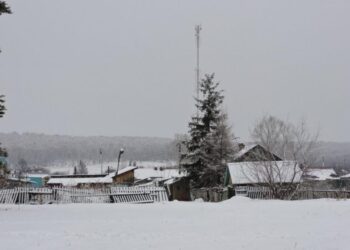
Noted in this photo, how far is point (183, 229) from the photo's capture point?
562 inches

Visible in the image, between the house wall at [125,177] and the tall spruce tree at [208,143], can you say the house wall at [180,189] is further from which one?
the house wall at [125,177]

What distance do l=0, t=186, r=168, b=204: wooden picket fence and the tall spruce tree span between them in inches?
663

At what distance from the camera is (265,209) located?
20.3 metres

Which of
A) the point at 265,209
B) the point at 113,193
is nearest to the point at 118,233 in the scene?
the point at 265,209

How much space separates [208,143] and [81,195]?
2015 cm

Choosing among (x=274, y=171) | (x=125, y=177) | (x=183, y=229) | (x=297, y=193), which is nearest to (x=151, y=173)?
(x=125, y=177)

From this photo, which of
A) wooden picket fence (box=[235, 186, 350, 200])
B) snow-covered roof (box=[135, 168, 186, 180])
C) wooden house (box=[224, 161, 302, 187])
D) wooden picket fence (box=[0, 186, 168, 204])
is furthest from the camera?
snow-covered roof (box=[135, 168, 186, 180])

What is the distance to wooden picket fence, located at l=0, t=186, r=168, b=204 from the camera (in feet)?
98.9

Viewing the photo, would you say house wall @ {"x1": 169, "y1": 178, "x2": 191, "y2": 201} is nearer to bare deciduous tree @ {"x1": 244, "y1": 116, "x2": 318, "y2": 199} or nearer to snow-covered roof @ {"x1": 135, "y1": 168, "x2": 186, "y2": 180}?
bare deciduous tree @ {"x1": 244, "y1": 116, "x2": 318, "y2": 199}

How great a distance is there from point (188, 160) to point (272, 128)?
40.3 ft

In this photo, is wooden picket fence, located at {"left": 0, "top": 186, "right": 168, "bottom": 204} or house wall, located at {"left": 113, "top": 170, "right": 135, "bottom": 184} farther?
house wall, located at {"left": 113, "top": 170, "right": 135, "bottom": 184}

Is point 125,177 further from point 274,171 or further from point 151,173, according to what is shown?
point 274,171

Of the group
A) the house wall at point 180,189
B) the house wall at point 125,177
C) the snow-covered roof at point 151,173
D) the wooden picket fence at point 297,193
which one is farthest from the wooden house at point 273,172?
the snow-covered roof at point 151,173

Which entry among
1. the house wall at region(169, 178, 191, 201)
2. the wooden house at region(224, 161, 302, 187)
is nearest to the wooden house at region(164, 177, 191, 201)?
the house wall at region(169, 178, 191, 201)
